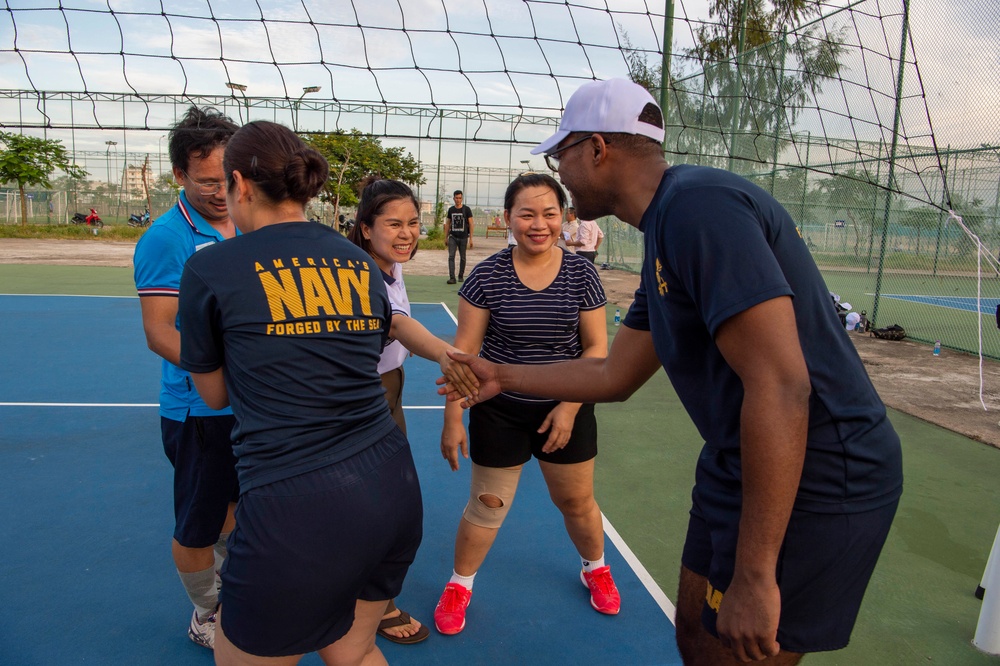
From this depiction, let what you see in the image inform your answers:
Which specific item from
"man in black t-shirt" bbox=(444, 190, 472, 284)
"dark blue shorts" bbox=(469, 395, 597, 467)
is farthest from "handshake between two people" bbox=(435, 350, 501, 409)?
"man in black t-shirt" bbox=(444, 190, 472, 284)

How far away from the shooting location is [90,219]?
104 feet

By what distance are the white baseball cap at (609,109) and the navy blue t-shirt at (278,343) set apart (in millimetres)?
677

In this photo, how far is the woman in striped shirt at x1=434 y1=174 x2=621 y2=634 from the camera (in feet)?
9.39

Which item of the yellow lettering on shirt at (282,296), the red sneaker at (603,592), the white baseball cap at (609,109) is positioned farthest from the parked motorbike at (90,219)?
the white baseball cap at (609,109)

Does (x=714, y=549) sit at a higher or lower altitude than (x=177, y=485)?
higher

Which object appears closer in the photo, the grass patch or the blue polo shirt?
the blue polo shirt

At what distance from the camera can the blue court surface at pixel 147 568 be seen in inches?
106

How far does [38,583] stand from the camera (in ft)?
9.95

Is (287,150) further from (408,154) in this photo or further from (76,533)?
(408,154)

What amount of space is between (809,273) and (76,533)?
3622mm

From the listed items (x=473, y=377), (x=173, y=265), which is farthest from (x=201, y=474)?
(x=473, y=377)

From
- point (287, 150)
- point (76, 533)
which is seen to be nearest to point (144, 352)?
point (76, 533)

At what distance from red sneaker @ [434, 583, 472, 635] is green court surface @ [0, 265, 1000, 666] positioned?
3.06 ft

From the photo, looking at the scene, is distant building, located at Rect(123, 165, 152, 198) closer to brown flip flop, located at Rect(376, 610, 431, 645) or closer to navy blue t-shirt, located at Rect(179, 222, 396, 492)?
brown flip flop, located at Rect(376, 610, 431, 645)
